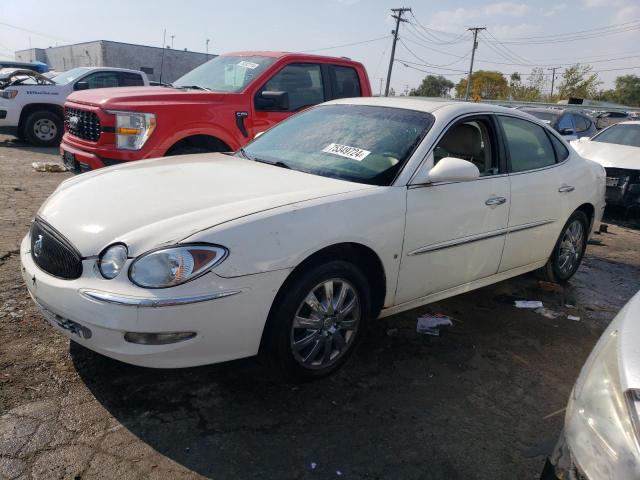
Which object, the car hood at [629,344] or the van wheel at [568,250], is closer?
the car hood at [629,344]

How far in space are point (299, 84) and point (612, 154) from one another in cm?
535

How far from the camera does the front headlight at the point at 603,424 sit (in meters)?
1.49

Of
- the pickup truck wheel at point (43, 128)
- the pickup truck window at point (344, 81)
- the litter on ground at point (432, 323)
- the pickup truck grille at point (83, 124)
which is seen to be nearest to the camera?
the litter on ground at point (432, 323)

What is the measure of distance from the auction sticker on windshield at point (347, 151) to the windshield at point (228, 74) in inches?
112

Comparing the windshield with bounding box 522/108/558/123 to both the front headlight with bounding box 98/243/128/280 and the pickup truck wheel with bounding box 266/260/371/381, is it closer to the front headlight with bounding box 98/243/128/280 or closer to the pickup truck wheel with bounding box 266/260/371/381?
the pickup truck wheel with bounding box 266/260/371/381

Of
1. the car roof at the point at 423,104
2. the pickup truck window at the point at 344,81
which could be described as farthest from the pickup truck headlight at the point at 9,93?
the car roof at the point at 423,104

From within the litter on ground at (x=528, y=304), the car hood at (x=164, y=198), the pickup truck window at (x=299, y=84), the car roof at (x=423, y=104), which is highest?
the pickup truck window at (x=299, y=84)

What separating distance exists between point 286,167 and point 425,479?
2.05 meters

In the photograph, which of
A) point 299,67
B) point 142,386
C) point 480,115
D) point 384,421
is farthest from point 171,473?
point 299,67

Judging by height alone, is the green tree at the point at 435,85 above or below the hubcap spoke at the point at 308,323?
above

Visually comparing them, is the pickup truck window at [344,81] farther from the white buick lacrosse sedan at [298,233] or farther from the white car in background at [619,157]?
the white car in background at [619,157]

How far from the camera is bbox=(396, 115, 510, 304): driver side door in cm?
325

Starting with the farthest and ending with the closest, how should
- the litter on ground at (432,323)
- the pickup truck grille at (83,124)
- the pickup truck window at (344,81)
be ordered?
the pickup truck window at (344,81) < the pickup truck grille at (83,124) < the litter on ground at (432,323)

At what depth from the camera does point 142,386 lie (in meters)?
2.83
